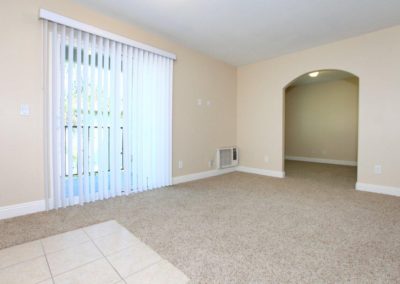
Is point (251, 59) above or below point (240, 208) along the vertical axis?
above

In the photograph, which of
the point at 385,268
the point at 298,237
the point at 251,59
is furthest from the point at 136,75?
the point at 385,268

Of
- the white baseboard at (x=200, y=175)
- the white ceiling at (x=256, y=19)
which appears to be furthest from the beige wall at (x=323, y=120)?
the white baseboard at (x=200, y=175)

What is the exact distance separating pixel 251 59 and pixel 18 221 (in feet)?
14.3

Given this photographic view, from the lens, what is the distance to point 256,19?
9.09 feet

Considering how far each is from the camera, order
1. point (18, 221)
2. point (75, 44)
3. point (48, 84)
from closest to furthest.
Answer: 1. point (18, 221)
2. point (48, 84)
3. point (75, 44)

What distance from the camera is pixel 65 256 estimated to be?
4.99 ft

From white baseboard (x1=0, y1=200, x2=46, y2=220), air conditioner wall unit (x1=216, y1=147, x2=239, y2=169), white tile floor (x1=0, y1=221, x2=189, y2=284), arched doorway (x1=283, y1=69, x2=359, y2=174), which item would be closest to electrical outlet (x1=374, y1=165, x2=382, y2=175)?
air conditioner wall unit (x1=216, y1=147, x2=239, y2=169)

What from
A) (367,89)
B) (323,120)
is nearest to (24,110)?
(367,89)

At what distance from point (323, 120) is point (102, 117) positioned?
5897 millimetres

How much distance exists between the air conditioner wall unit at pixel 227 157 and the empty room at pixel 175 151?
0.18m

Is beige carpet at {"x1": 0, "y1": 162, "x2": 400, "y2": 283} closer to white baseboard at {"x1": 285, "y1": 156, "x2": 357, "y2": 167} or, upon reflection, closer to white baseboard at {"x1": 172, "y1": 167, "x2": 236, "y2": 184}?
white baseboard at {"x1": 172, "y1": 167, "x2": 236, "y2": 184}

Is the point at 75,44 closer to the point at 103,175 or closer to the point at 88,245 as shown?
the point at 103,175

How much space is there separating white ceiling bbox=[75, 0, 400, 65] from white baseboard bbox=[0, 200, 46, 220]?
2.35m

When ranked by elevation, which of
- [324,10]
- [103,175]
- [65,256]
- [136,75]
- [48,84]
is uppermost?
[324,10]
